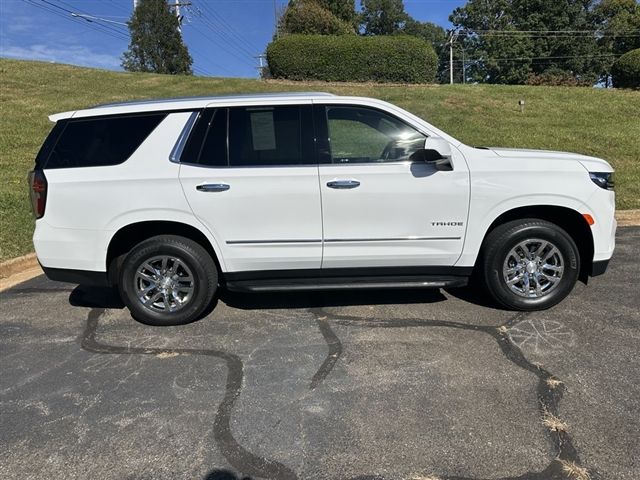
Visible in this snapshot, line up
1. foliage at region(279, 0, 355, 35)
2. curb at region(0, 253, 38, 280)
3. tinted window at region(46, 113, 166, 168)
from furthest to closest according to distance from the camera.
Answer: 1. foliage at region(279, 0, 355, 35)
2. curb at region(0, 253, 38, 280)
3. tinted window at region(46, 113, 166, 168)

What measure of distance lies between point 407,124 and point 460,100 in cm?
1302

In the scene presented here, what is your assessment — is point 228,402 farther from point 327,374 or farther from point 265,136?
point 265,136

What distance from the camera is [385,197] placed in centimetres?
426

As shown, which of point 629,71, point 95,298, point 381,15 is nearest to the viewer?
point 95,298

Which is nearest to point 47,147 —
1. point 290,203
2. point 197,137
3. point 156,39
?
point 197,137

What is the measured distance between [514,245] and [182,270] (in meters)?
2.81

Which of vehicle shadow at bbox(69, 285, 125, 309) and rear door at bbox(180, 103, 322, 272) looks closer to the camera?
rear door at bbox(180, 103, 322, 272)

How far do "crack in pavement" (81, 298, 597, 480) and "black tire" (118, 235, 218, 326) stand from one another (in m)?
0.41

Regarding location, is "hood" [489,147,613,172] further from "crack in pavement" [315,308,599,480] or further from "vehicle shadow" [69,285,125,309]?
"vehicle shadow" [69,285,125,309]

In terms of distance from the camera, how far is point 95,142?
439 centimetres

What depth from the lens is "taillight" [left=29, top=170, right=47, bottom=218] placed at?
431 centimetres

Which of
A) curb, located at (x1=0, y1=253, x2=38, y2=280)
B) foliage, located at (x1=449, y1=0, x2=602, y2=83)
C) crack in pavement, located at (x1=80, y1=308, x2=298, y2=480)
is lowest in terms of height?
crack in pavement, located at (x1=80, y1=308, x2=298, y2=480)

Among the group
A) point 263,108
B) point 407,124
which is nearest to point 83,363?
point 263,108

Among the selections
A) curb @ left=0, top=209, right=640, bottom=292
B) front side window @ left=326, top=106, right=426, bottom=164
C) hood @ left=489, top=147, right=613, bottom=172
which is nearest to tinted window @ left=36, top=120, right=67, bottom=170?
curb @ left=0, top=209, right=640, bottom=292
